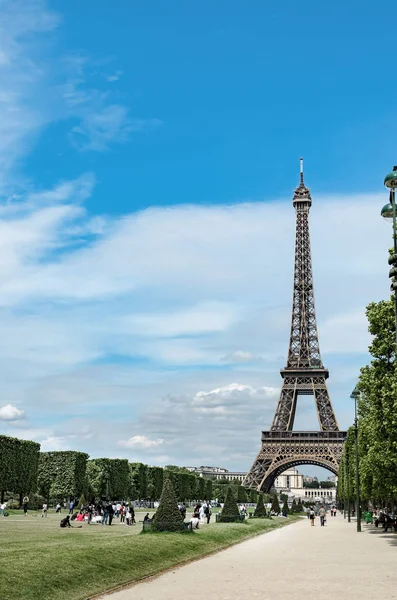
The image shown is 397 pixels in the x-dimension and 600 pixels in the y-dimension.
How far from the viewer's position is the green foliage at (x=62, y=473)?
77.9 metres

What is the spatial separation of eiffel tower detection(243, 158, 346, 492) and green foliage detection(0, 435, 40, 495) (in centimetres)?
5440

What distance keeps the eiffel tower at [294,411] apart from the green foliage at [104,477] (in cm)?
3655

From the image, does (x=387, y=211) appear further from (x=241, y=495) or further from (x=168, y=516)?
(x=241, y=495)

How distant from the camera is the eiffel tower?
12012 centimetres

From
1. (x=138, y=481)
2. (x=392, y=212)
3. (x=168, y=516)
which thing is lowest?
(x=168, y=516)

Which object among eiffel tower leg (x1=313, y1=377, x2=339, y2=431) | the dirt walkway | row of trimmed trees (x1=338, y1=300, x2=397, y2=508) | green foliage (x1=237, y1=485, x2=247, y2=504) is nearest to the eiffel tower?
eiffel tower leg (x1=313, y1=377, x2=339, y2=431)

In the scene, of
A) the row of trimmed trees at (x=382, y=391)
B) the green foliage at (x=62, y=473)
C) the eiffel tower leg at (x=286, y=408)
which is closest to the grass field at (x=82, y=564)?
the row of trimmed trees at (x=382, y=391)

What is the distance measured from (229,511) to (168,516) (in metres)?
20.5

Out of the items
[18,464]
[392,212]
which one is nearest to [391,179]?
[392,212]

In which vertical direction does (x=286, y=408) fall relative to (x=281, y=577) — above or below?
above

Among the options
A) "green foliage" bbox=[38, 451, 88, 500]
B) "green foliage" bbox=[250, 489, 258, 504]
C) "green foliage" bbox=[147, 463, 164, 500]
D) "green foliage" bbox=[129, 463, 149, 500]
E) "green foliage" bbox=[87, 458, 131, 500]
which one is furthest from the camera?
"green foliage" bbox=[250, 489, 258, 504]

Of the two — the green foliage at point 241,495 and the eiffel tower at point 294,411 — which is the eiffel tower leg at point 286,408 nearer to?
the eiffel tower at point 294,411

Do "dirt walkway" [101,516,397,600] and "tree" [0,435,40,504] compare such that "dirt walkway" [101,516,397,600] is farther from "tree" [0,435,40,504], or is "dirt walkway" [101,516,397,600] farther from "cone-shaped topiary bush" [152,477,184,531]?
"tree" [0,435,40,504]

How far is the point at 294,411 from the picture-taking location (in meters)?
128
